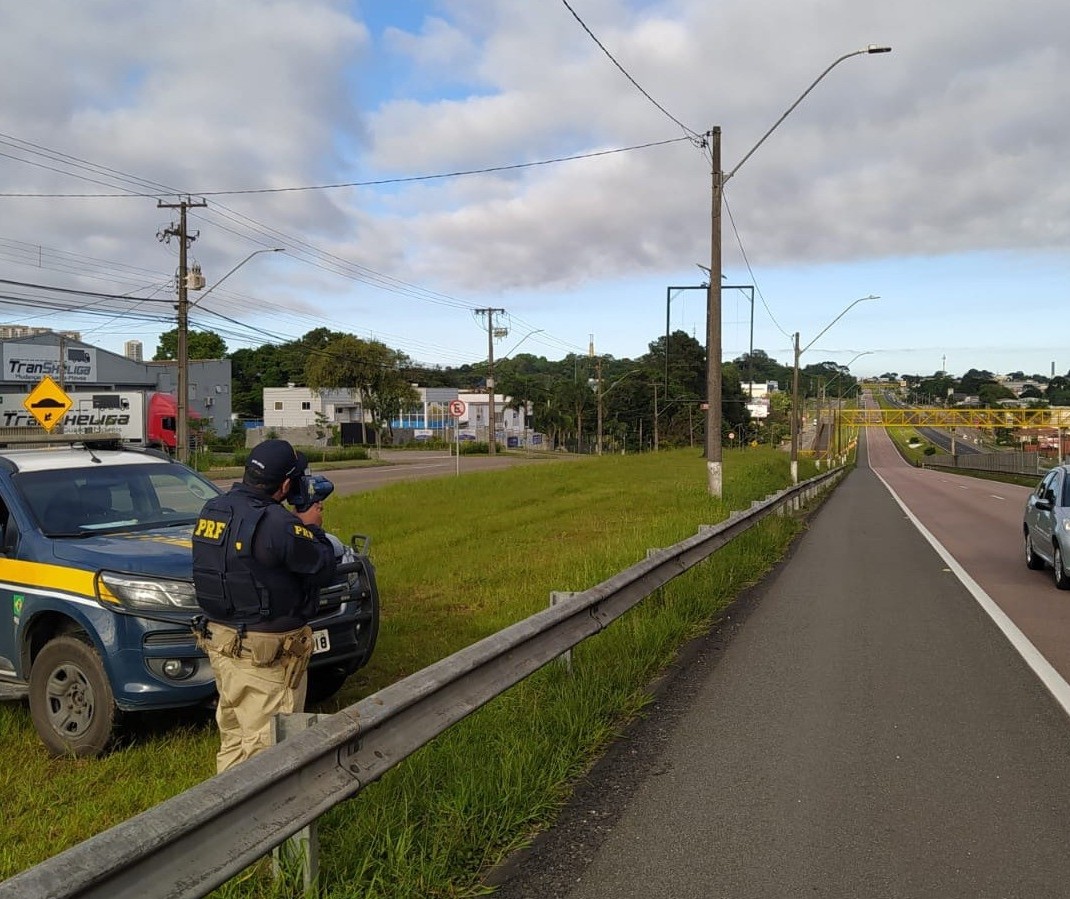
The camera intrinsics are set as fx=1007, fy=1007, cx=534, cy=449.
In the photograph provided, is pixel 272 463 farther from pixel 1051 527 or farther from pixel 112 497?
pixel 1051 527

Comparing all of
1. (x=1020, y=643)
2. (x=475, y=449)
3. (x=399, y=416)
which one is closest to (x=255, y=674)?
(x=1020, y=643)

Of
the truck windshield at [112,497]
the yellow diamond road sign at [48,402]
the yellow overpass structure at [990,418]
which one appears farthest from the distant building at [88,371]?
the yellow overpass structure at [990,418]

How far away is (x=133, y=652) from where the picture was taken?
5.28 metres

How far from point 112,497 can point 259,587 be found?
326cm

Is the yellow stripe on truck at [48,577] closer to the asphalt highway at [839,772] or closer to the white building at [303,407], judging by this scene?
the asphalt highway at [839,772]

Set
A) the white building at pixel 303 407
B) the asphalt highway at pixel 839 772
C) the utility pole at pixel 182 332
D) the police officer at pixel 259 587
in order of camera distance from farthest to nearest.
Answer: the white building at pixel 303 407 < the utility pole at pixel 182 332 < the police officer at pixel 259 587 < the asphalt highway at pixel 839 772

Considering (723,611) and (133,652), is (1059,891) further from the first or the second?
(723,611)

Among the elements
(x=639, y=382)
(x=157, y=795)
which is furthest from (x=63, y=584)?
(x=639, y=382)

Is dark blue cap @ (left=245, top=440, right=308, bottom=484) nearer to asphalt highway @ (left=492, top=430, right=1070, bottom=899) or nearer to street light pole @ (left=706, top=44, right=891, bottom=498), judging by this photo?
asphalt highway @ (left=492, top=430, right=1070, bottom=899)

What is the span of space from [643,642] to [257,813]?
5068 mm

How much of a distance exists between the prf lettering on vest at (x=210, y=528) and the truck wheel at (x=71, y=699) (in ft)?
5.26

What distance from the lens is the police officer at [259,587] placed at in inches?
163

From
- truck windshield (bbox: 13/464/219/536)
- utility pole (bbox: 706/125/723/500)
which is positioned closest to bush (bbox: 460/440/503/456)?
utility pole (bbox: 706/125/723/500)

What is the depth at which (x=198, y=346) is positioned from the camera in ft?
405
